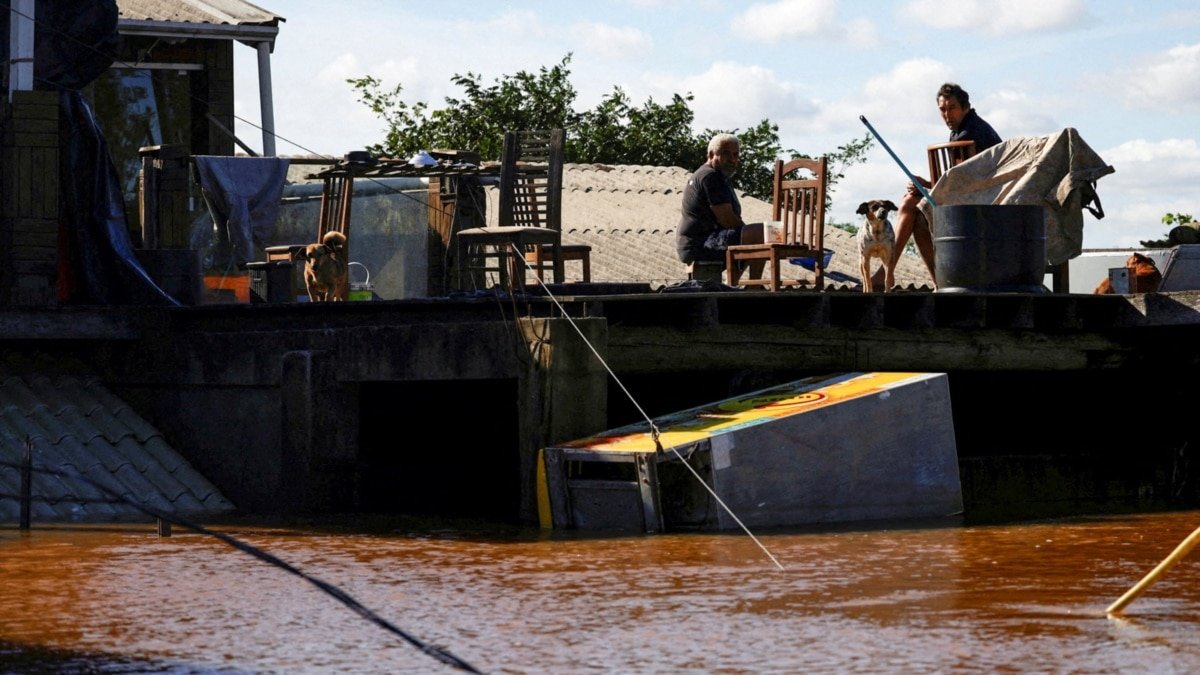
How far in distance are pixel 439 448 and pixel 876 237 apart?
3537 millimetres

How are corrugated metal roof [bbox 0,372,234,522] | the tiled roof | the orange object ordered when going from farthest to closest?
the tiled roof
the orange object
corrugated metal roof [bbox 0,372,234,522]

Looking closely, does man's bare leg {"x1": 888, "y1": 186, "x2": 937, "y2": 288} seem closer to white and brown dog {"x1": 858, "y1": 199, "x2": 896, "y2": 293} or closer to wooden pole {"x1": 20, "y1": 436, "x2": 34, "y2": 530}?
white and brown dog {"x1": 858, "y1": 199, "x2": 896, "y2": 293}

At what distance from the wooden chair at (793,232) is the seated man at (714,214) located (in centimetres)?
17

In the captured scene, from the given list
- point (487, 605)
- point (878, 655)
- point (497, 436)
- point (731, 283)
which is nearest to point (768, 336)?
point (731, 283)

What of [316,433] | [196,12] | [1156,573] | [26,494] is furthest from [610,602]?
[196,12]

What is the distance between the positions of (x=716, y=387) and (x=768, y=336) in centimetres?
164

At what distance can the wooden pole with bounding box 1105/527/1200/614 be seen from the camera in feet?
20.6

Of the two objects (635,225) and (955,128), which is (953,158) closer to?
(955,128)

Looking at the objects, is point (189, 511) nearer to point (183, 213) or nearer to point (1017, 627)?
point (183, 213)

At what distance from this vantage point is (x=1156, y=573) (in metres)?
6.46

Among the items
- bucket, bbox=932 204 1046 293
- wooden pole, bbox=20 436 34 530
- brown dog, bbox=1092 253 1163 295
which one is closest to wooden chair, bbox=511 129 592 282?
bucket, bbox=932 204 1046 293

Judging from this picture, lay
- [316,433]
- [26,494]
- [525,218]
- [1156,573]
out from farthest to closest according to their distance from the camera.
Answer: [525,218] → [316,433] → [26,494] → [1156,573]

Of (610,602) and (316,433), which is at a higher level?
(316,433)

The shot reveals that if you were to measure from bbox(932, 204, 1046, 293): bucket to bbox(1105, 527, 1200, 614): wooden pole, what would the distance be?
5671 millimetres
